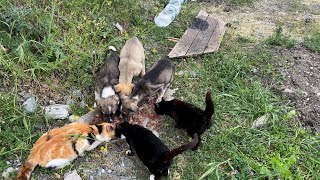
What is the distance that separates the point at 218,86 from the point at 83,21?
2.61m

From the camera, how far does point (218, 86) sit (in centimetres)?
578

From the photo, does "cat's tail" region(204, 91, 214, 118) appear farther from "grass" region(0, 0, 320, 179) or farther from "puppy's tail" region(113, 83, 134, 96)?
"puppy's tail" region(113, 83, 134, 96)

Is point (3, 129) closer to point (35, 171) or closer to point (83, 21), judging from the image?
point (35, 171)

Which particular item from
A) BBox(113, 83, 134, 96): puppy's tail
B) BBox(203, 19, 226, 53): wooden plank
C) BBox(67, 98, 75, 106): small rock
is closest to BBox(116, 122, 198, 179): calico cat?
BBox(113, 83, 134, 96): puppy's tail

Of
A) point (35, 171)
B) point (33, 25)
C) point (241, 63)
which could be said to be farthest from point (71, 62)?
point (241, 63)

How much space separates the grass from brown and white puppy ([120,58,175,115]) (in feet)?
1.19

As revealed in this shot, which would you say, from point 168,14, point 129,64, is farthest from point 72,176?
point 168,14

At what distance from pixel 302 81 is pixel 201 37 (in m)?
2.02

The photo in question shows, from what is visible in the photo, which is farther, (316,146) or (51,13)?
(51,13)

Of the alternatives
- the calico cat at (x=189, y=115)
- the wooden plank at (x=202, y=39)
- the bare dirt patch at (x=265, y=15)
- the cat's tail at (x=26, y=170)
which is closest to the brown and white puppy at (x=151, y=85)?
the calico cat at (x=189, y=115)

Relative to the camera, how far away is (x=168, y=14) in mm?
7344

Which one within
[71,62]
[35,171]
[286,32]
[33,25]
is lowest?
[286,32]

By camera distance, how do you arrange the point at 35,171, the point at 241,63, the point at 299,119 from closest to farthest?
the point at 35,171
the point at 299,119
the point at 241,63

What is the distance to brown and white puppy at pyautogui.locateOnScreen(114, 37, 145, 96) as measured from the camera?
5.33 m
